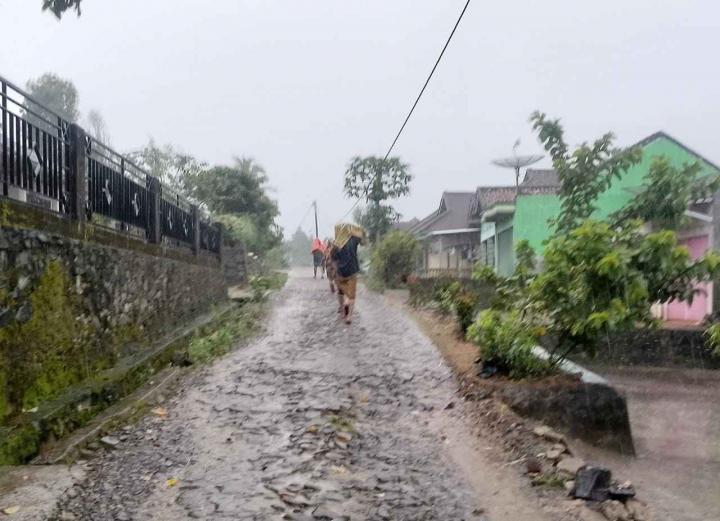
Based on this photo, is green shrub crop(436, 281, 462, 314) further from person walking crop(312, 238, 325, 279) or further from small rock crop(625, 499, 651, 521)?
person walking crop(312, 238, 325, 279)

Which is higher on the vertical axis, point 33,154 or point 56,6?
point 56,6

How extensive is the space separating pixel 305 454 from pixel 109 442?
1540 millimetres

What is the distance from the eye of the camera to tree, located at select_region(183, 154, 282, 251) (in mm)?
27641

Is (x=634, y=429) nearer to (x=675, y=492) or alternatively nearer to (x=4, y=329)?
(x=675, y=492)

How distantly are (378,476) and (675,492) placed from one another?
3.02 metres

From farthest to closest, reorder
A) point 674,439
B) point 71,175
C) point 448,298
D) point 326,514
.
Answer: point 448,298
point 674,439
point 71,175
point 326,514

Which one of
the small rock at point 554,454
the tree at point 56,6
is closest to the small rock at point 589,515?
the small rock at point 554,454

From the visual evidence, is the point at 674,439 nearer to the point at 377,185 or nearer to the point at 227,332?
the point at 227,332

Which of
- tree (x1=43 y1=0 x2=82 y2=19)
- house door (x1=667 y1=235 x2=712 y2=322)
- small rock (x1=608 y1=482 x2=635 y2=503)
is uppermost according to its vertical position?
tree (x1=43 y1=0 x2=82 y2=19)

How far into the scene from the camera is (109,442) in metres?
5.35

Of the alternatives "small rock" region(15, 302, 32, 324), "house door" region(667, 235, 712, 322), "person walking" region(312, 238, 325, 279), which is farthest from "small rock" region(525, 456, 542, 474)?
"person walking" region(312, 238, 325, 279)

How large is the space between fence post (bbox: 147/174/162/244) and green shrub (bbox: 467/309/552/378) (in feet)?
16.5

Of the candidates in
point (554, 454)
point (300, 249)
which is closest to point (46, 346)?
point (554, 454)

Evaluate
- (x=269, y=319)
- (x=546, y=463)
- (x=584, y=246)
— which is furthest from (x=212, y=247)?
(x=546, y=463)
